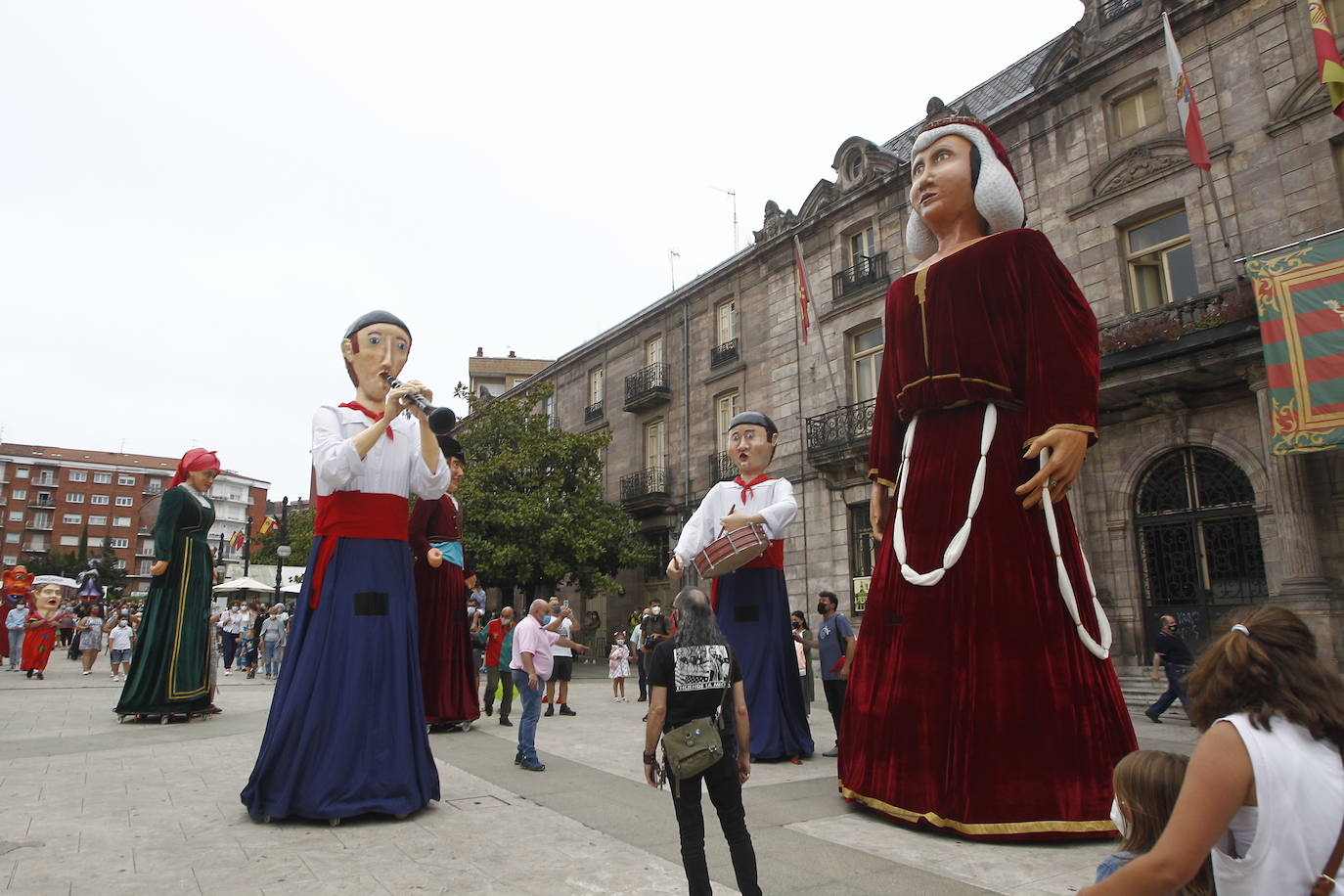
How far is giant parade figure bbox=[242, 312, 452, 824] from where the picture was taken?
15.4 feet

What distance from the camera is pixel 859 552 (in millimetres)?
17969

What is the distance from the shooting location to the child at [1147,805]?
1.92 m

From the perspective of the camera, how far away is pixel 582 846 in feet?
14.3

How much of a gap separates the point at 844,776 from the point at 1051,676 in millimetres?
1479

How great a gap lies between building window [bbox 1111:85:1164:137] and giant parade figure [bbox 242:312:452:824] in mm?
13283

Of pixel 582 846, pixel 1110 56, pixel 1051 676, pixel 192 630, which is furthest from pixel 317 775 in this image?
pixel 1110 56

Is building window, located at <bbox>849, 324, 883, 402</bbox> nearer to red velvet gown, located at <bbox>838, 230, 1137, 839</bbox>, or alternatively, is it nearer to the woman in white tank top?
red velvet gown, located at <bbox>838, 230, 1137, 839</bbox>

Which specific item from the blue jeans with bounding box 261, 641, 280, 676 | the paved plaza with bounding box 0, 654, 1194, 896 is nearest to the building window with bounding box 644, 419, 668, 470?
the blue jeans with bounding box 261, 641, 280, 676

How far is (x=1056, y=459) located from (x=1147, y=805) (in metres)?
2.87

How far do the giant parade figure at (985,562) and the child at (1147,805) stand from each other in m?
2.50

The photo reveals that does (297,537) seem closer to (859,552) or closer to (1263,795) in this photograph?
(859,552)

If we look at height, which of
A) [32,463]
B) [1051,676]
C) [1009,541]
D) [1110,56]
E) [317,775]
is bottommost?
[317,775]

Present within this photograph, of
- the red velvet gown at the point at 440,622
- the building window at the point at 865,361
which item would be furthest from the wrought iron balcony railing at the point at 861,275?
the red velvet gown at the point at 440,622

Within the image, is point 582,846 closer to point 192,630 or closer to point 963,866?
point 963,866
